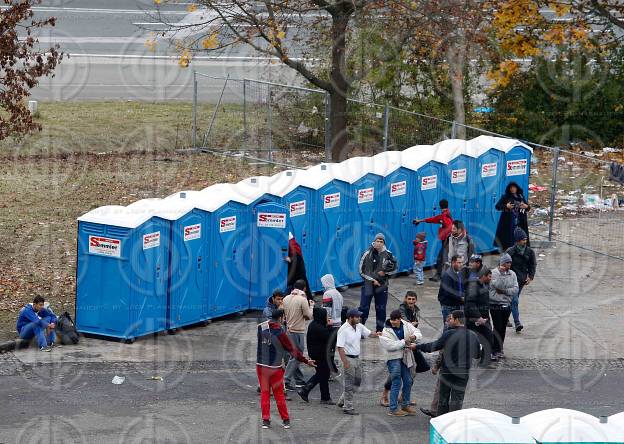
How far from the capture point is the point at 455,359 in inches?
467

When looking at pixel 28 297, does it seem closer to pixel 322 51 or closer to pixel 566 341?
pixel 566 341

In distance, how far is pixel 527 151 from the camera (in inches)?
782

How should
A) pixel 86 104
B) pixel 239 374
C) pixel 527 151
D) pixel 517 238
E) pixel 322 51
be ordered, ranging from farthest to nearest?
pixel 86 104 < pixel 322 51 < pixel 527 151 < pixel 517 238 < pixel 239 374

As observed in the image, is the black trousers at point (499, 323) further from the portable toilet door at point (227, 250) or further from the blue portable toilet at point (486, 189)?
the blue portable toilet at point (486, 189)

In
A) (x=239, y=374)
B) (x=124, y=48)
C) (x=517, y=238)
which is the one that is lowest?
(x=239, y=374)

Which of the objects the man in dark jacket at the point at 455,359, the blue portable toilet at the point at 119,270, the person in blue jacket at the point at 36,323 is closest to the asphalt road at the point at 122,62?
the blue portable toilet at the point at 119,270

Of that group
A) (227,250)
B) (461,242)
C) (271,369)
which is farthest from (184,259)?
(461,242)

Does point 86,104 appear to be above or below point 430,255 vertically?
above

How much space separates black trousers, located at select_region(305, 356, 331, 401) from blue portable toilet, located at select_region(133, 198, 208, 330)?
2.87 metres

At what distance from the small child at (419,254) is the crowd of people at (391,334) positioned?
1217 mm

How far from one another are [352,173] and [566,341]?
405 cm

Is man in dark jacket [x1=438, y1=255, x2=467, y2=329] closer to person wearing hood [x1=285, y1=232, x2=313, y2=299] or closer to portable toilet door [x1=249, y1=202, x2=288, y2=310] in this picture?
person wearing hood [x1=285, y1=232, x2=313, y2=299]

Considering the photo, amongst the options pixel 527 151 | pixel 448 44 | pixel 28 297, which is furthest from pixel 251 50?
pixel 28 297

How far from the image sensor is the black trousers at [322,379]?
1256 cm
